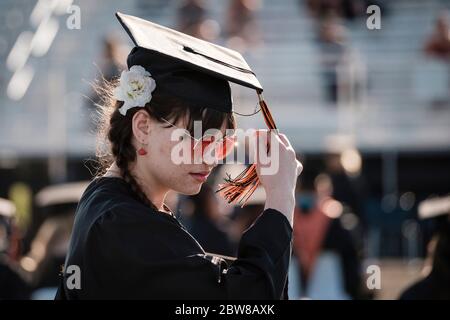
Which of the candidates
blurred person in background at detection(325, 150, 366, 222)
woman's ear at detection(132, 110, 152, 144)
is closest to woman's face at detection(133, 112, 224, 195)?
woman's ear at detection(132, 110, 152, 144)

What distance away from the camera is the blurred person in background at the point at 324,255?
5988 mm

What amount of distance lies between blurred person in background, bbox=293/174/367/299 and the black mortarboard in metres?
3.78

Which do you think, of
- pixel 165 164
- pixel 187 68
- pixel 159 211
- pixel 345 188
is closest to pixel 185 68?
pixel 187 68

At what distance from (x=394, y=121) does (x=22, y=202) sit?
4.46 m

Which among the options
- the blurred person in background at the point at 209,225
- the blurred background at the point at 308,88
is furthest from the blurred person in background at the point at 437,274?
the blurred background at the point at 308,88

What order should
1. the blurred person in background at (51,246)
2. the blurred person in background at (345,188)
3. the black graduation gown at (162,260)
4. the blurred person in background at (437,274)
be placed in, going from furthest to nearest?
the blurred person in background at (345,188) < the blurred person in background at (51,246) < the blurred person in background at (437,274) < the black graduation gown at (162,260)

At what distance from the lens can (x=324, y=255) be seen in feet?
20.2

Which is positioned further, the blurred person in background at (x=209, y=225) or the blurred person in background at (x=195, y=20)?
the blurred person in background at (x=195, y=20)

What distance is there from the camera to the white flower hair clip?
2182mm

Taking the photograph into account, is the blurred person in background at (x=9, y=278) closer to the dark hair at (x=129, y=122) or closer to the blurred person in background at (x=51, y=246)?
the blurred person in background at (x=51, y=246)

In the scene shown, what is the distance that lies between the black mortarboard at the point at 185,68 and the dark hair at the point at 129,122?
20 millimetres

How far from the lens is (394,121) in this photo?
11344 mm

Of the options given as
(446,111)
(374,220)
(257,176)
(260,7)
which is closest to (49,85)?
(260,7)
